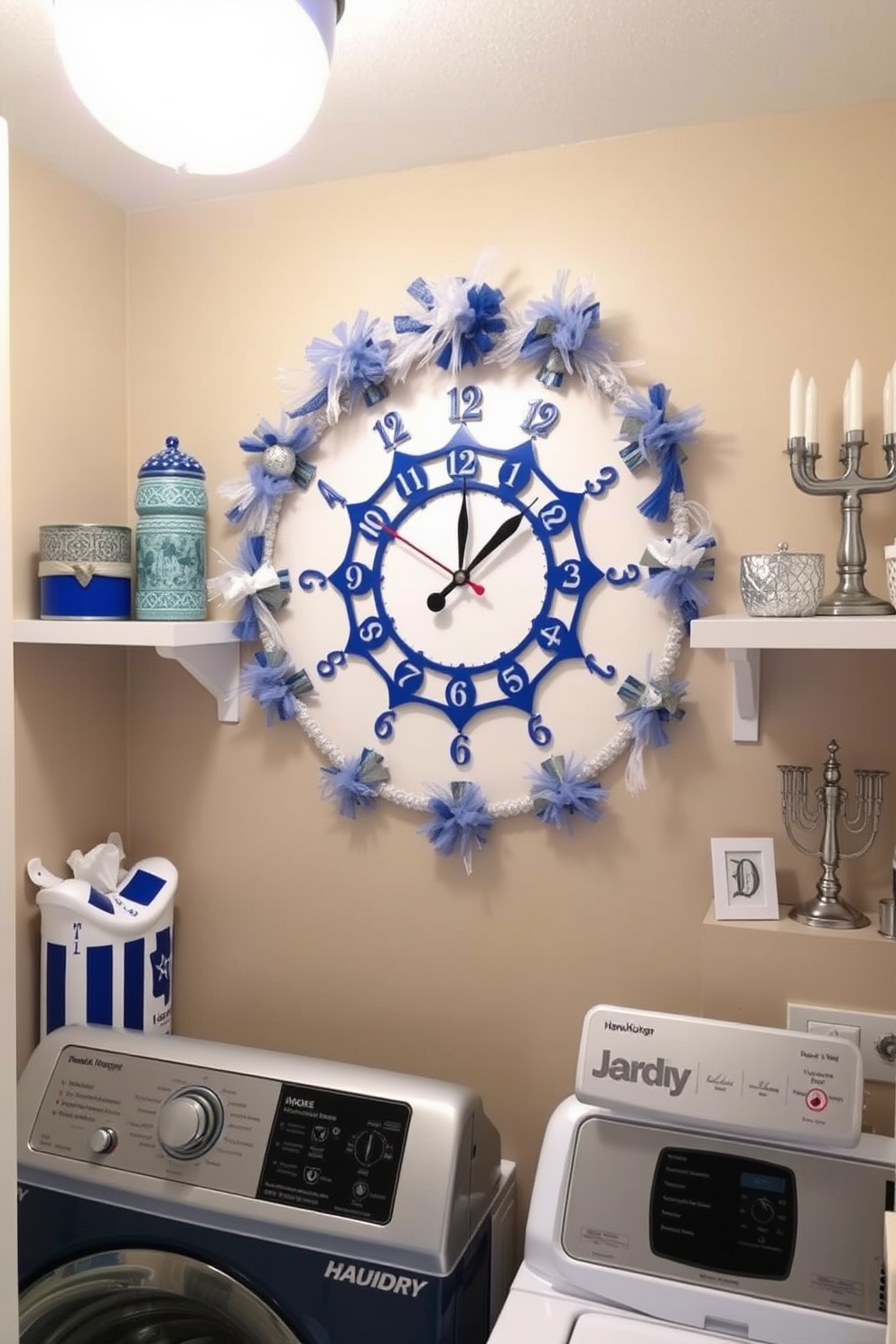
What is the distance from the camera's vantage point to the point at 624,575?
5.45 ft

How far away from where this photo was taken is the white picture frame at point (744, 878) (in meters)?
1.53

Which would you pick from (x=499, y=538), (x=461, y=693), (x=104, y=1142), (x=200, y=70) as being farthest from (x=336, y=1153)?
(x=200, y=70)

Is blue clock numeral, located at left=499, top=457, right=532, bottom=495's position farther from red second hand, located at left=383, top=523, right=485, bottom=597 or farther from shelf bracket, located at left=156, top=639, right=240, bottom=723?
shelf bracket, located at left=156, top=639, right=240, bottom=723

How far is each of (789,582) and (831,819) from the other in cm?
39

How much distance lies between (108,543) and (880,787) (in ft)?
3.95

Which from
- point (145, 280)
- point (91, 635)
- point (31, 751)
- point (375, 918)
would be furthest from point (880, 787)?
point (145, 280)

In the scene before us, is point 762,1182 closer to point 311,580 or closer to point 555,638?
point 555,638

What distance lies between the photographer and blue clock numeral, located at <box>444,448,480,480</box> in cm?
172

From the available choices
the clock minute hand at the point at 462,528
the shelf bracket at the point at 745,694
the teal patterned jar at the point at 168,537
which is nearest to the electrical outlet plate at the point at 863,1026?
the shelf bracket at the point at 745,694

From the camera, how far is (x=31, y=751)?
178cm

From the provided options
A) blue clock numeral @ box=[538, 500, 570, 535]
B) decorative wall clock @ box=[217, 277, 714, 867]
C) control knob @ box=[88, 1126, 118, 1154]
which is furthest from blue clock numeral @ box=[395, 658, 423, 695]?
control knob @ box=[88, 1126, 118, 1154]

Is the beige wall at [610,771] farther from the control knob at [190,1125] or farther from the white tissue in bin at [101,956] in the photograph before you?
the control knob at [190,1125]

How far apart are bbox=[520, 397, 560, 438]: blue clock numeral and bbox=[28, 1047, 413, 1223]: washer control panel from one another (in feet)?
3.27

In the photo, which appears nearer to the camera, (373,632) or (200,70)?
(200,70)
